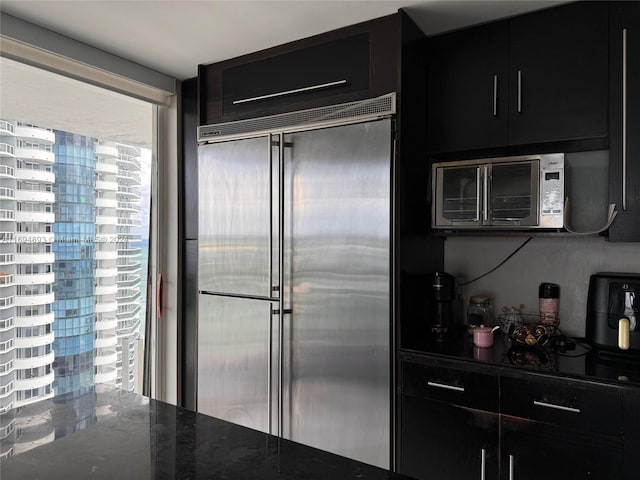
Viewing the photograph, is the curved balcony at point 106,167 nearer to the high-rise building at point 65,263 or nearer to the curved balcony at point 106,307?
the high-rise building at point 65,263

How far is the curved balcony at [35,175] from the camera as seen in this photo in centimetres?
221

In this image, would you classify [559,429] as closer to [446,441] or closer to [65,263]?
[446,441]

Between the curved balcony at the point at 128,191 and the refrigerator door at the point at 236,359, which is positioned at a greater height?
the curved balcony at the point at 128,191

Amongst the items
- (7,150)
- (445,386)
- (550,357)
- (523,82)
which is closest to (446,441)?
(445,386)

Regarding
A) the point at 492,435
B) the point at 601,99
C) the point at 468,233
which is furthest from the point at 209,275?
the point at 601,99

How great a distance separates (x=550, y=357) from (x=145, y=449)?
1632 mm

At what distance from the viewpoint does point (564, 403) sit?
1.66 m

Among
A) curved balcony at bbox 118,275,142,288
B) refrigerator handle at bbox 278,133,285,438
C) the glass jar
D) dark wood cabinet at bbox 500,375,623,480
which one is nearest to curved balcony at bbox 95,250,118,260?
curved balcony at bbox 118,275,142,288

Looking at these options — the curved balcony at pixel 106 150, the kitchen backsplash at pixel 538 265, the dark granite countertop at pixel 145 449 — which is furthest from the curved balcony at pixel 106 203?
the kitchen backsplash at pixel 538 265

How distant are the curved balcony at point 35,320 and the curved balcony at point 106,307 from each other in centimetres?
28

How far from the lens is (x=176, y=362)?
2.98m

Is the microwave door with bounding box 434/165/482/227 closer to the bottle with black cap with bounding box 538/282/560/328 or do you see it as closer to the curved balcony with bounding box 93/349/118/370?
the bottle with black cap with bounding box 538/282/560/328

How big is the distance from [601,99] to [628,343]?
1.00 metres

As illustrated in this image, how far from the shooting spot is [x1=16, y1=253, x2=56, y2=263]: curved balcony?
2.23 metres
